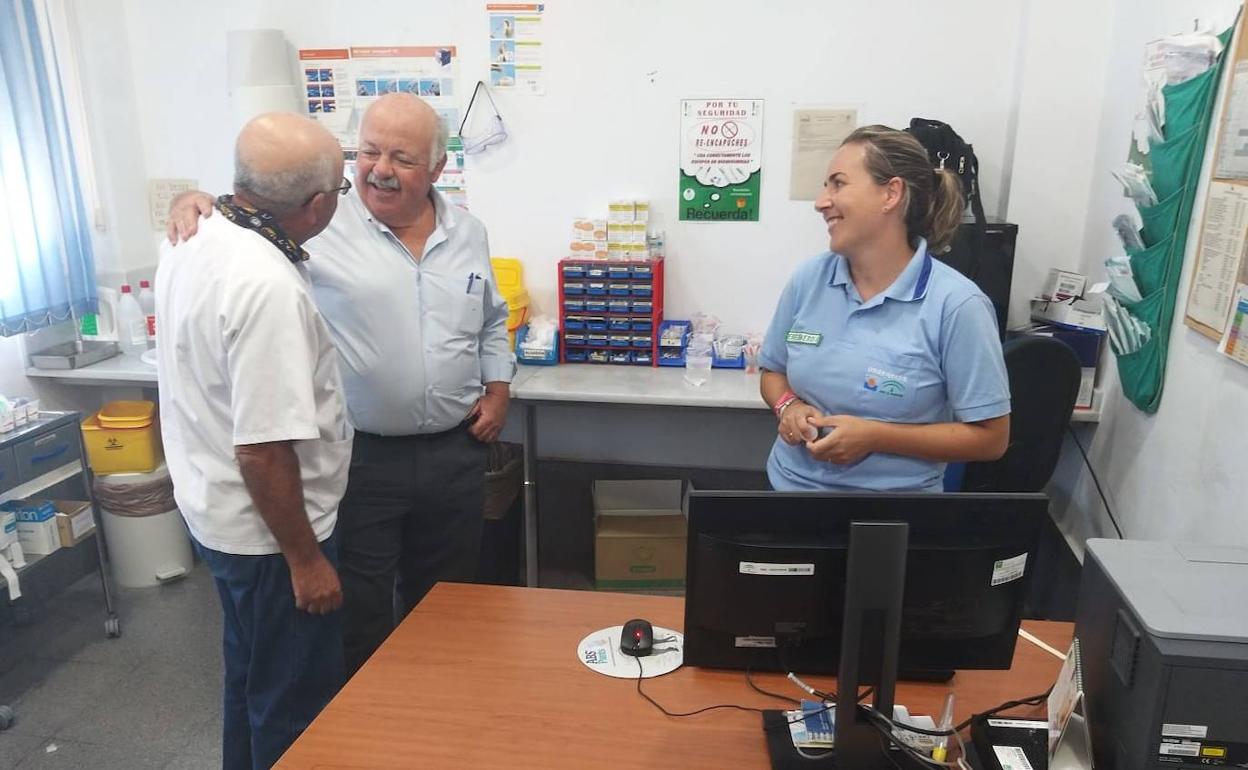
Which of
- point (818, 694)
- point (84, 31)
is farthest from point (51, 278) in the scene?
point (818, 694)

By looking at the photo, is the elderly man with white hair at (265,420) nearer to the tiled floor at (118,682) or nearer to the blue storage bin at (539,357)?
the tiled floor at (118,682)

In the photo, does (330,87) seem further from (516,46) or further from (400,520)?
(400,520)

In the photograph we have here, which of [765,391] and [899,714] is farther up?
[765,391]

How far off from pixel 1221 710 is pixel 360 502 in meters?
1.78

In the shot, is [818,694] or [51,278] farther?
→ [51,278]

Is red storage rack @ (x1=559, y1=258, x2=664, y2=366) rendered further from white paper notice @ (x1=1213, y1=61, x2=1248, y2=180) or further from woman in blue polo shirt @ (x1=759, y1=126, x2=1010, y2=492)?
white paper notice @ (x1=1213, y1=61, x2=1248, y2=180)

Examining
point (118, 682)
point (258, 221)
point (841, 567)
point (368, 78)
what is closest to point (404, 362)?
point (258, 221)

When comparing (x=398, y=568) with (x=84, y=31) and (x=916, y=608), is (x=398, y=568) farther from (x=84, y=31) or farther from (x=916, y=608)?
(x=84, y=31)

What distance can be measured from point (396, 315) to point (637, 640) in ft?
3.34

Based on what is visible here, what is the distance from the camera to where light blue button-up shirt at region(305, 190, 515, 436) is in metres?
2.06

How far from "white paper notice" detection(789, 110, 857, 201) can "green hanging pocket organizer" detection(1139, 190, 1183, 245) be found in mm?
1150

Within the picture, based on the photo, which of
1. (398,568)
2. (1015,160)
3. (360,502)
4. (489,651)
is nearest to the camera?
(489,651)

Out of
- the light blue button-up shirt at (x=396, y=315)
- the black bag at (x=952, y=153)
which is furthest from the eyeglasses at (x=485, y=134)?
the black bag at (x=952, y=153)

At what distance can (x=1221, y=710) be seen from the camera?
1023mm
